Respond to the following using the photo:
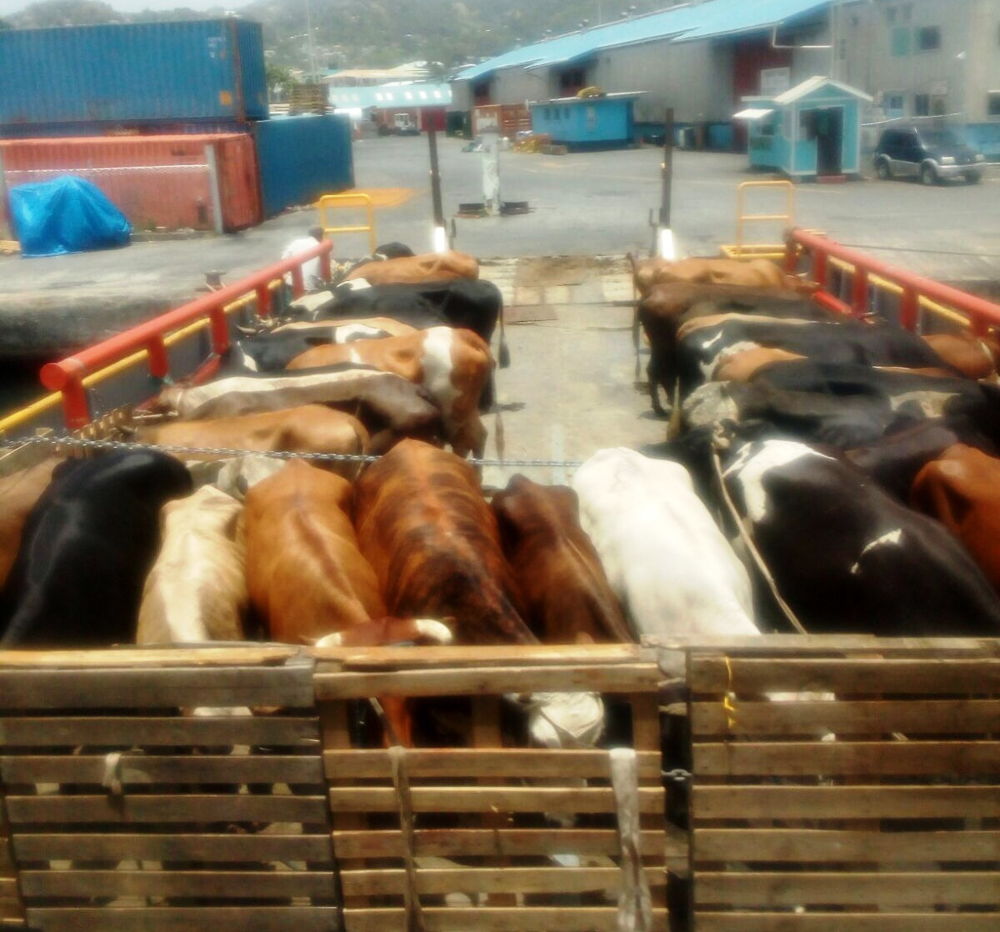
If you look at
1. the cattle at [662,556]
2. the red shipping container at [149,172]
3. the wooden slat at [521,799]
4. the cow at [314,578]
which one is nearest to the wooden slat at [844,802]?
the wooden slat at [521,799]

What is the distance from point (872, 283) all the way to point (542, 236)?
12.4 meters

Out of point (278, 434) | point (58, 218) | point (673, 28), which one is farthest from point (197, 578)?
point (673, 28)

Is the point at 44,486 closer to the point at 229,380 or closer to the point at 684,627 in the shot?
the point at 229,380

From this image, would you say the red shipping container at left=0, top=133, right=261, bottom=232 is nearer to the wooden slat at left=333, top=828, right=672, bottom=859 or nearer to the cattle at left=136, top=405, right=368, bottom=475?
the cattle at left=136, top=405, right=368, bottom=475

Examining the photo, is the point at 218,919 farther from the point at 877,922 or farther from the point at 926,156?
the point at 926,156

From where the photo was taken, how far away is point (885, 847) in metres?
2.57

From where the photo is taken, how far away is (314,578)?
11.8 ft

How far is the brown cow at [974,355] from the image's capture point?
22.1 ft

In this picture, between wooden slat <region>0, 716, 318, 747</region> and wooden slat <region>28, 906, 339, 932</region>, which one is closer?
wooden slat <region>0, 716, 318, 747</region>

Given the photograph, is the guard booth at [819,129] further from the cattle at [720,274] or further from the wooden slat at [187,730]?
the wooden slat at [187,730]

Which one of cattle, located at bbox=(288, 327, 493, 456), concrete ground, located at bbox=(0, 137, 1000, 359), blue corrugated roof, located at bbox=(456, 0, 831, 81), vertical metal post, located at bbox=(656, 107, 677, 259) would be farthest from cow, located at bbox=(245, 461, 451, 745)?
blue corrugated roof, located at bbox=(456, 0, 831, 81)

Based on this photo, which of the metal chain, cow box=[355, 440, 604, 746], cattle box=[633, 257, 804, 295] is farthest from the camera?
cattle box=[633, 257, 804, 295]

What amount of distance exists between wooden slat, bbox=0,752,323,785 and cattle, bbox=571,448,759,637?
110 cm

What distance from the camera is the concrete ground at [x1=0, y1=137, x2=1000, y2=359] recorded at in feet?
55.5
